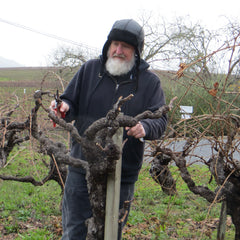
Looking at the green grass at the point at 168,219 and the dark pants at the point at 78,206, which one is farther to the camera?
the green grass at the point at 168,219

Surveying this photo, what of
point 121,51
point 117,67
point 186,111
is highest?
point 121,51

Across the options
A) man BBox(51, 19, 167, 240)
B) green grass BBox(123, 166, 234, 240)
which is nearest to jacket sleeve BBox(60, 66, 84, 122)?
man BBox(51, 19, 167, 240)

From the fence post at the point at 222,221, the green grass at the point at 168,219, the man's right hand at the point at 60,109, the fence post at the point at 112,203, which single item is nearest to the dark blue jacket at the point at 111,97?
the man's right hand at the point at 60,109

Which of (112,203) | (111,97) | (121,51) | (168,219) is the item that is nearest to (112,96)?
(111,97)

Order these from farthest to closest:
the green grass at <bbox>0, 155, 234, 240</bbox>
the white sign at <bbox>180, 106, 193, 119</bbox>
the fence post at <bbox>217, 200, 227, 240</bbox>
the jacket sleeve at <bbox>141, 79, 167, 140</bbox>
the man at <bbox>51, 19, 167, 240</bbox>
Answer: the green grass at <bbox>0, 155, 234, 240</bbox>
the fence post at <bbox>217, 200, 227, 240</bbox>
the white sign at <bbox>180, 106, 193, 119</bbox>
the man at <bbox>51, 19, 167, 240</bbox>
the jacket sleeve at <bbox>141, 79, 167, 140</bbox>

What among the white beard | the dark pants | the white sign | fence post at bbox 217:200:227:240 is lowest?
fence post at bbox 217:200:227:240

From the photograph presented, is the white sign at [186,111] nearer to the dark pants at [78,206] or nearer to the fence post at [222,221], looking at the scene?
the dark pants at [78,206]

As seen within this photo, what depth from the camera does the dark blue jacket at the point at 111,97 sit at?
6.79ft

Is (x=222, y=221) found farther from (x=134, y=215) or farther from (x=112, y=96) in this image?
(x=112, y=96)

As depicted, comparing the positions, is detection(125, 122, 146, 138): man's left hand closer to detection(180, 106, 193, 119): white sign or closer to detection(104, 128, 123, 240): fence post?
detection(104, 128, 123, 240): fence post

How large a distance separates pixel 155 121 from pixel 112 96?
1.36 ft

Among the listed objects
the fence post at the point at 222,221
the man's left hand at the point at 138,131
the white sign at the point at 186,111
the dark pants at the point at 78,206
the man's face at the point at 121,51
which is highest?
the man's face at the point at 121,51

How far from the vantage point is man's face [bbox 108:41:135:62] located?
2096 mm

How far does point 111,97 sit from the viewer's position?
2074 mm
